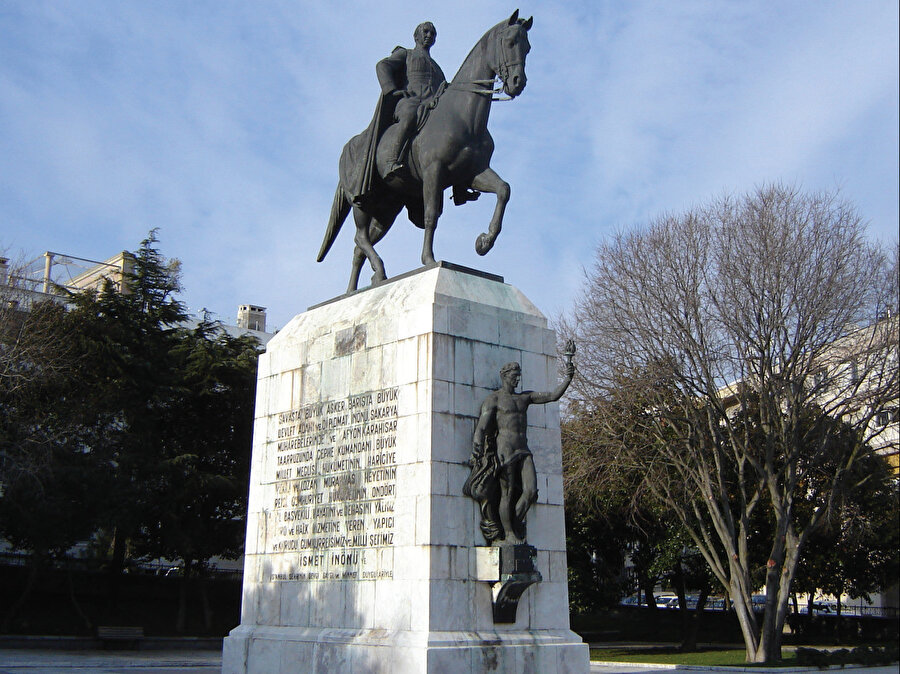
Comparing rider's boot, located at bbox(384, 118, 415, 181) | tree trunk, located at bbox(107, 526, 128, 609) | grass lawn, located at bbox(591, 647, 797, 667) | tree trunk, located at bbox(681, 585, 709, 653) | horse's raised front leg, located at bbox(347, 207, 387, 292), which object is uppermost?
rider's boot, located at bbox(384, 118, 415, 181)

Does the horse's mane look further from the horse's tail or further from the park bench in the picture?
the park bench

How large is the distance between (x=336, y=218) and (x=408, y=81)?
237 cm

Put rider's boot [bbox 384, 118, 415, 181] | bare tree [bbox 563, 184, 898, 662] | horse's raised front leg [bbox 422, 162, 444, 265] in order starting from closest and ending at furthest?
horse's raised front leg [bbox 422, 162, 444, 265] → rider's boot [bbox 384, 118, 415, 181] → bare tree [bbox 563, 184, 898, 662]

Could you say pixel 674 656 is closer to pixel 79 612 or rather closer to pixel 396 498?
pixel 79 612

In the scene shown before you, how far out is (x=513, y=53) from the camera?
1151 cm

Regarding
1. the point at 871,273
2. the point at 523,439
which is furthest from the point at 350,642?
the point at 871,273

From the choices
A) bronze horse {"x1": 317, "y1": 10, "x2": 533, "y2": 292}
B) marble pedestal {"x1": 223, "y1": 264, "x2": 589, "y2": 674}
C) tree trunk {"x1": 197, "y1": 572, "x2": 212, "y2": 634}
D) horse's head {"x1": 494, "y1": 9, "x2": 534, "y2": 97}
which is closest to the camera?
marble pedestal {"x1": 223, "y1": 264, "x2": 589, "y2": 674}

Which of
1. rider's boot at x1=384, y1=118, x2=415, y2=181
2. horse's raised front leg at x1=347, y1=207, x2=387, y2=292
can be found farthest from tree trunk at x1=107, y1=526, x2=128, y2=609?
rider's boot at x1=384, y1=118, x2=415, y2=181

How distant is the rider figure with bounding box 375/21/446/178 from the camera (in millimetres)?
12453

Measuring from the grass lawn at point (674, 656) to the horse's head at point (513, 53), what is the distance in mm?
17988

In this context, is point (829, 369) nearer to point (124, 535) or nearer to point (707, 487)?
point (707, 487)

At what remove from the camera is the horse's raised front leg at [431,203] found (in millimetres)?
12008

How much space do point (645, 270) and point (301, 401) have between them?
16104 millimetres

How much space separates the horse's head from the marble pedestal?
2.42 m
